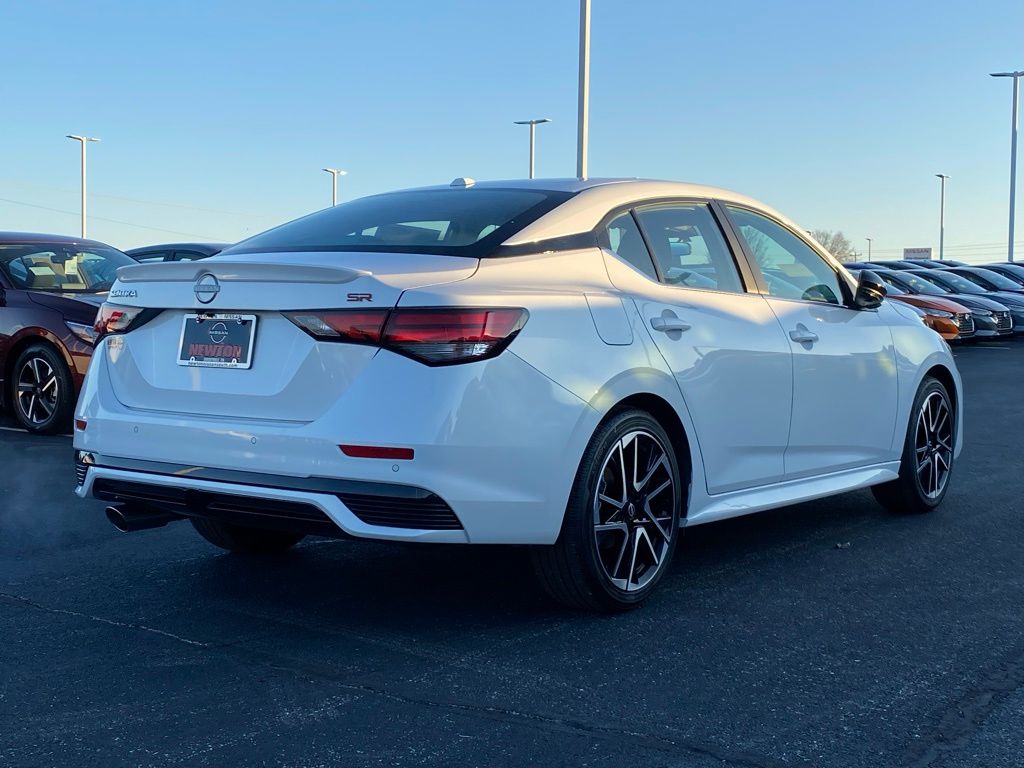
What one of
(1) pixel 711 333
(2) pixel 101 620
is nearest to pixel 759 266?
(1) pixel 711 333

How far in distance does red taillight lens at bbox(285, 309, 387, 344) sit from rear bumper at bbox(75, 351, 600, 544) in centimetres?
8

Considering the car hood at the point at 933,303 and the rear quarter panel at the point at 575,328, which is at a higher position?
the car hood at the point at 933,303

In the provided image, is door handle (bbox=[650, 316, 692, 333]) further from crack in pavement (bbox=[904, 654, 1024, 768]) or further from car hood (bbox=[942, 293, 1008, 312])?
car hood (bbox=[942, 293, 1008, 312])

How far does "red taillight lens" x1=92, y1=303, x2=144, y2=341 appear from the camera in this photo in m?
4.46

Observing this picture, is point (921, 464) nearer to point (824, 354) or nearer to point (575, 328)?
point (824, 354)

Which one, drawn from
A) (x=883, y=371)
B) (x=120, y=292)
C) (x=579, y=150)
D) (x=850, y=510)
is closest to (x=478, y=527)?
(x=120, y=292)

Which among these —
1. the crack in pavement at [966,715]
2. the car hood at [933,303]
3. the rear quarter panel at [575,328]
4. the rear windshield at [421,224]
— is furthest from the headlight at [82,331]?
the car hood at [933,303]

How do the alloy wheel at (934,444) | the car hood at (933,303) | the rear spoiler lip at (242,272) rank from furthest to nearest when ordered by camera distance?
the car hood at (933,303)
the alloy wheel at (934,444)
the rear spoiler lip at (242,272)

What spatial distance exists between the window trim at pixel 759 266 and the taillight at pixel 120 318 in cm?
249

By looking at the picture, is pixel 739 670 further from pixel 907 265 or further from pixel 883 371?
pixel 907 265

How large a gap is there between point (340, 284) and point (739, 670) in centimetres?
172

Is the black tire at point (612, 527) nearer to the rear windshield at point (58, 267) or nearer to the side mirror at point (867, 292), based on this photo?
the side mirror at point (867, 292)

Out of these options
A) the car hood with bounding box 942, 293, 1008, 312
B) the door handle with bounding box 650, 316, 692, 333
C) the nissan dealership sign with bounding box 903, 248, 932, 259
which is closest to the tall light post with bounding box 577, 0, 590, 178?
the car hood with bounding box 942, 293, 1008, 312

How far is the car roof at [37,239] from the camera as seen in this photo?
1087 cm
